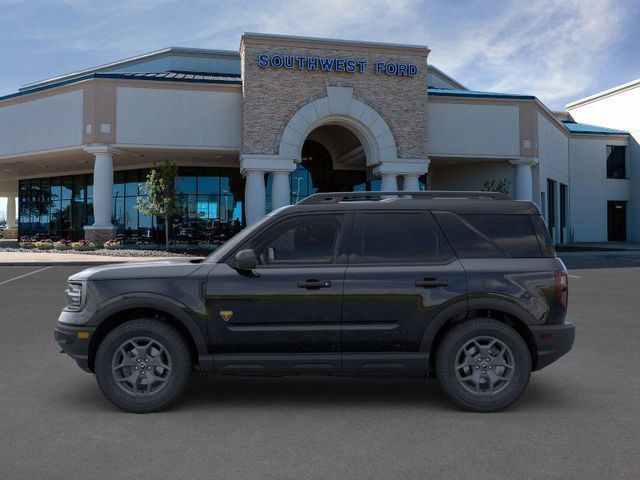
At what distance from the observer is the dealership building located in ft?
90.0

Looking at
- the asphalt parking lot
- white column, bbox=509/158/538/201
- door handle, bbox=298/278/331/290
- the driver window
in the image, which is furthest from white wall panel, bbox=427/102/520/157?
door handle, bbox=298/278/331/290

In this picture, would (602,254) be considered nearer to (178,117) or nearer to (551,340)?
(178,117)

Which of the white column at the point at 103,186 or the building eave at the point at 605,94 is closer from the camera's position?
the white column at the point at 103,186

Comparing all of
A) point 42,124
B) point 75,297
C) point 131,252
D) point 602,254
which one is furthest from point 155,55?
point 75,297

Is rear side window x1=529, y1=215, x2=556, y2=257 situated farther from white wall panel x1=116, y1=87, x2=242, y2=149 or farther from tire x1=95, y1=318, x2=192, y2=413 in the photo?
white wall panel x1=116, y1=87, x2=242, y2=149

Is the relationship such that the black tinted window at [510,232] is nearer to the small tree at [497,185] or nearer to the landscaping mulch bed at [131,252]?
the landscaping mulch bed at [131,252]

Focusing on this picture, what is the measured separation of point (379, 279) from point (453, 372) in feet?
3.33

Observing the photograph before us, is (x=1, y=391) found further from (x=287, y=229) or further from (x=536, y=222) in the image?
(x=536, y=222)

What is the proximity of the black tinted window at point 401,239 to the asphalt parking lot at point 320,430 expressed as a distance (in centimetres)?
133

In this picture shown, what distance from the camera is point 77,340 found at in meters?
4.95

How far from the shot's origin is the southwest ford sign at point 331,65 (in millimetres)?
26969

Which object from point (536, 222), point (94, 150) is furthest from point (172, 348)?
point (94, 150)

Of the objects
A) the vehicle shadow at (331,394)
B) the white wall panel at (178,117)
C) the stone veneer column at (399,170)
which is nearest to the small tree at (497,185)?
the stone veneer column at (399,170)

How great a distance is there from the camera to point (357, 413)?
492 centimetres
